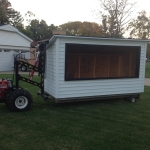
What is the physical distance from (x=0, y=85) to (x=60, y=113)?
5.71 ft

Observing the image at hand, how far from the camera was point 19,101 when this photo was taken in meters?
5.57

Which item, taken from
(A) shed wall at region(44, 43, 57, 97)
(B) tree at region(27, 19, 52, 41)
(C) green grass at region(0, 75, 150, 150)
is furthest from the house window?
(B) tree at region(27, 19, 52, 41)

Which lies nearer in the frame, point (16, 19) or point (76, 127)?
point (76, 127)

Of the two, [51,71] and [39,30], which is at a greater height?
[39,30]

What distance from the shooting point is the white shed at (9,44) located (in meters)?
17.6

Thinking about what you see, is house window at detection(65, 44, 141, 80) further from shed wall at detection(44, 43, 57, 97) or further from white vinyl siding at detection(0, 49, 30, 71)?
white vinyl siding at detection(0, 49, 30, 71)

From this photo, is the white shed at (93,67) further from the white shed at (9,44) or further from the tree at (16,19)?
the tree at (16,19)

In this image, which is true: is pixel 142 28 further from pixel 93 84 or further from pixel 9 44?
pixel 93 84

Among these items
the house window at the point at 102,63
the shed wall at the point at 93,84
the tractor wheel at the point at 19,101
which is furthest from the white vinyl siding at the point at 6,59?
the tractor wheel at the point at 19,101

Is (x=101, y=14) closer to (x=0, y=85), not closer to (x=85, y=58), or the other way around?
(x=85, y=58)

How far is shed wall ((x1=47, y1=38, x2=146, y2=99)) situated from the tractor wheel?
2.73ft

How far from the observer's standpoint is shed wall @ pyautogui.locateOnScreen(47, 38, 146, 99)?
5.86 m

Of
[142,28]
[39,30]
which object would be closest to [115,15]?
[142,28]

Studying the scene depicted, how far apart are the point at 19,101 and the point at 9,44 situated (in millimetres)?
13523
